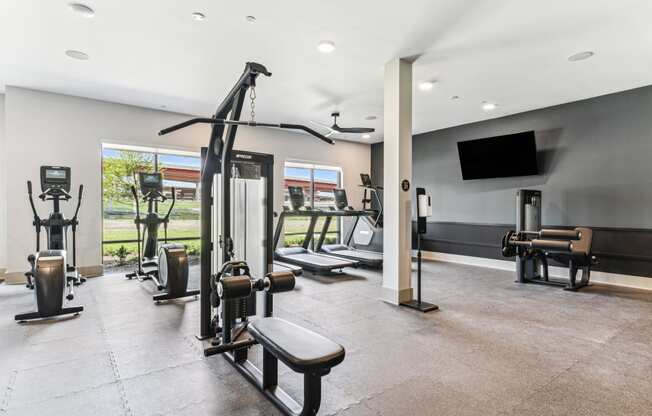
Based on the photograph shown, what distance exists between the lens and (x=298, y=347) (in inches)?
73.0

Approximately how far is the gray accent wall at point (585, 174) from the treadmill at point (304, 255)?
327 cm

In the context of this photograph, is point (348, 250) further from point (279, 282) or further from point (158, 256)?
point (279, 282)

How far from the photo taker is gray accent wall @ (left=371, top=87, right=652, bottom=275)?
5.48m

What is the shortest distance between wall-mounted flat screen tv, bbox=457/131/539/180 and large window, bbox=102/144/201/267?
19.7 feet

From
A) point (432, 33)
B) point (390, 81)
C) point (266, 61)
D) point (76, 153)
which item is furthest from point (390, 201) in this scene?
point (76, 153)

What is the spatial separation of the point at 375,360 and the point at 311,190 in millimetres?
6817

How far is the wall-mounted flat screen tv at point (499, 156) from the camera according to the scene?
661 cm

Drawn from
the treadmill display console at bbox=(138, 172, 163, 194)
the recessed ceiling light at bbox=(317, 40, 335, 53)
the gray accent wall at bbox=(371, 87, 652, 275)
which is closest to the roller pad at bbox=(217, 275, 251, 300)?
the recessed ceiling light at bbox=(317, 40, 335, 53)

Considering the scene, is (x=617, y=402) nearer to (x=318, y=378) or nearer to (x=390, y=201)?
(x=318, y=378)

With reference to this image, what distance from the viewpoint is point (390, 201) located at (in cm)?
448

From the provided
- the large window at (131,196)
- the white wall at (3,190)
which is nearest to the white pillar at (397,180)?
the large window at (131,196)

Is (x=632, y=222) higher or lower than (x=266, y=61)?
lower

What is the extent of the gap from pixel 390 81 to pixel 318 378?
12.7 feet

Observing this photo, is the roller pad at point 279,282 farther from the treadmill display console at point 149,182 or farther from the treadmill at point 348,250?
the treadmill at point 348,250
